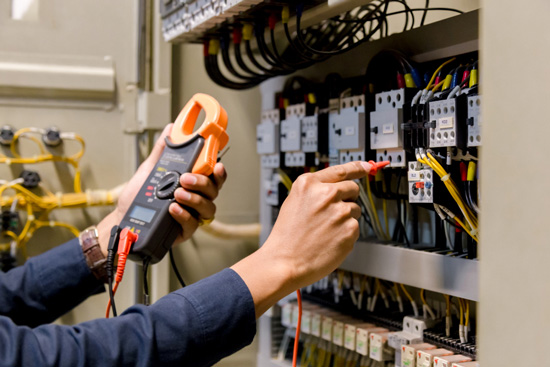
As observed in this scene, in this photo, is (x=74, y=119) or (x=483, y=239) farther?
(x=74, y=119)

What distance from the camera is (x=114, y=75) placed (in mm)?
1740

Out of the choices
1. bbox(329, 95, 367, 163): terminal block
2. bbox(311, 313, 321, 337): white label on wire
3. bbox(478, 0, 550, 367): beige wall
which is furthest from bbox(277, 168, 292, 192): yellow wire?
bbox(478, 0, 550, 367): beige wall

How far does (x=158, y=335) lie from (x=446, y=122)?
0.60 m

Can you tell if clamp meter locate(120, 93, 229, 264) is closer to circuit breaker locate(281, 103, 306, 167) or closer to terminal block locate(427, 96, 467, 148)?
circuit breaker locate(281, 103, 306, 167)

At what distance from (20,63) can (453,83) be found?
119cm

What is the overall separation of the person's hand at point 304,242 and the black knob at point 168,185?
0.29 m

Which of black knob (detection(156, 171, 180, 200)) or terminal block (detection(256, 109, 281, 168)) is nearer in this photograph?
black knob (detection(156, 171, 180, 200))

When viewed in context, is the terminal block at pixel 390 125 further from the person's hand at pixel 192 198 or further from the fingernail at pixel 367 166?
the person's hand at pixel 192 198

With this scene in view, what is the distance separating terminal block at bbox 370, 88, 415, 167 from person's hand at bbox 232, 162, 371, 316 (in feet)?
0.60

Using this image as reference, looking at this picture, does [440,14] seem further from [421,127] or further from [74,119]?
[74,119]

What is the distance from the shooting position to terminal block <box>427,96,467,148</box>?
1.00m

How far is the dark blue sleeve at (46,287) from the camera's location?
4.25 ft

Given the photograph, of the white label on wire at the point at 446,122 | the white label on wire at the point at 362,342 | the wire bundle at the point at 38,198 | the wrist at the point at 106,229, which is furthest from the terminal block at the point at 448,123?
the wire bundle at the point at 38,198

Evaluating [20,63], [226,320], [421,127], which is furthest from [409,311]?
[20,63]
